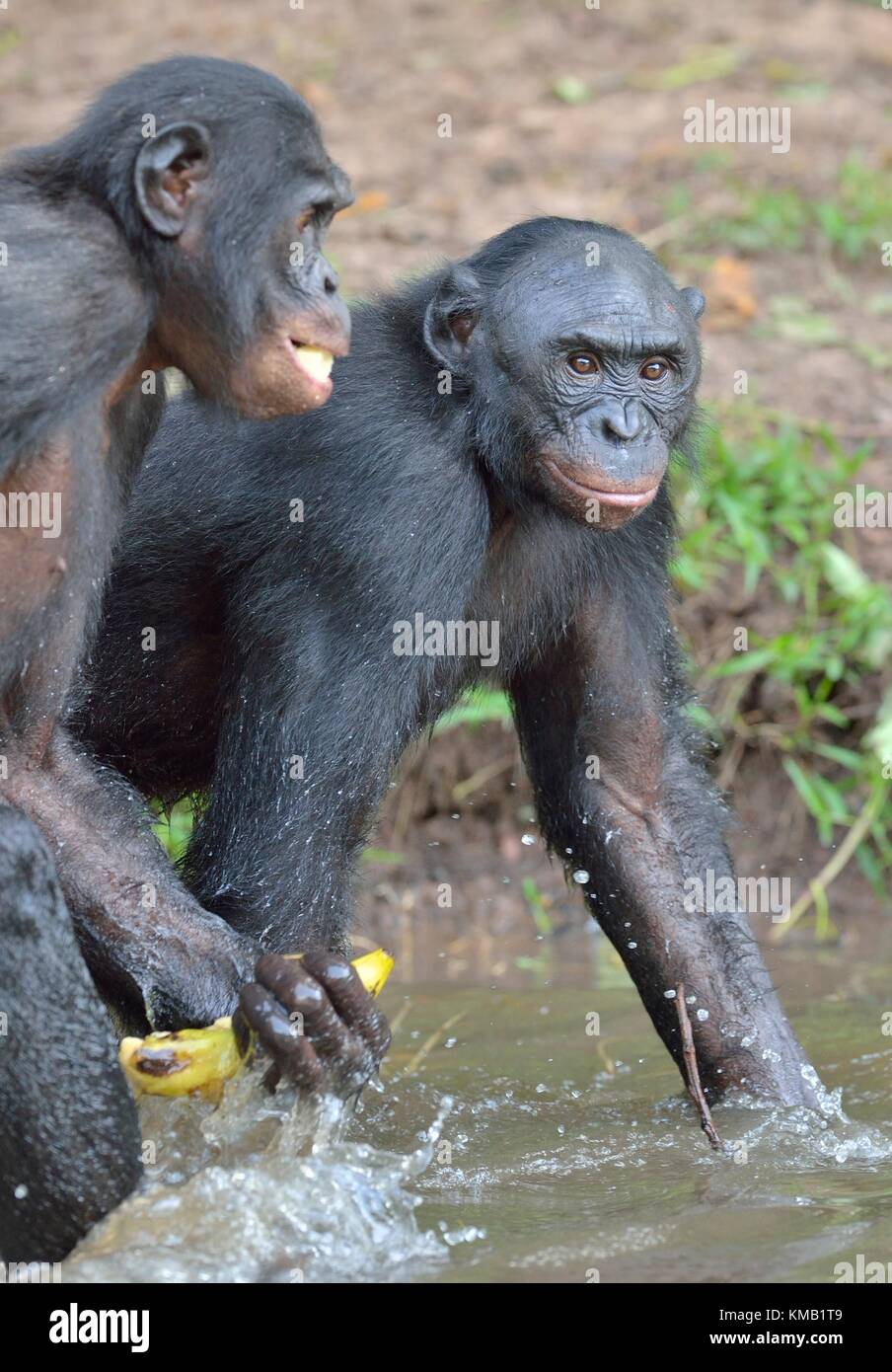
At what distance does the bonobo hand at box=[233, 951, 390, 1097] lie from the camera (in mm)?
5410

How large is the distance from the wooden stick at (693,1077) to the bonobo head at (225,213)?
Result: 2518mm

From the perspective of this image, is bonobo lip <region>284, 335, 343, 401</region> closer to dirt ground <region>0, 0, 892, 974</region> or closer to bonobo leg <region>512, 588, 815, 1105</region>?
bonobo leg <region>512, 588, 815, 1105</region>

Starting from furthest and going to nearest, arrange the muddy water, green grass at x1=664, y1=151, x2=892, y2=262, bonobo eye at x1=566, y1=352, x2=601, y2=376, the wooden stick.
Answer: green grass at x1=664, y1=151, x2=892, y2=262 → bonobo eye at x1=566, y1=352, x2=601, y2=376 → the wooden stick → the muddy water

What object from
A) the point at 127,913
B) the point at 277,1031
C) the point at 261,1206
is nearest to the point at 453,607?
the point at 127,913

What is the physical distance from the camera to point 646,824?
7.39 metres

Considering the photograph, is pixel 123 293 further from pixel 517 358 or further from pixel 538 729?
pixel 538 729

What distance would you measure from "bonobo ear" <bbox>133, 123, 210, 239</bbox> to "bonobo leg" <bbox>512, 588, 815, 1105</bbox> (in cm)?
239

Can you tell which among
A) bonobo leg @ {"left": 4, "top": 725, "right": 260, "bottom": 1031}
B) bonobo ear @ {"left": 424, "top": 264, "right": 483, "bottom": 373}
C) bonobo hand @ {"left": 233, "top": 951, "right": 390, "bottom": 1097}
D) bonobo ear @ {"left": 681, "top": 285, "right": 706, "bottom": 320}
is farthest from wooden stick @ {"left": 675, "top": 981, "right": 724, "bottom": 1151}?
bonobo ear @ {"left": 681, "top": 285, "right": 706, "bottom": 320}

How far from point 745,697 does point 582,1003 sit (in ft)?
6.86

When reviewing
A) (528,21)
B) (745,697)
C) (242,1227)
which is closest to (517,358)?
(242,1227)

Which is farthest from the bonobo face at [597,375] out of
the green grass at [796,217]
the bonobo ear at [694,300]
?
the green grass at [796,217]

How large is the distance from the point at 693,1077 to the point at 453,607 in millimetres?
1729

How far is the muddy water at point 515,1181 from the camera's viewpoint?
17.1ft

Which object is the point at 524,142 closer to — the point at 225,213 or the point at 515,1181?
the point at 225,213
